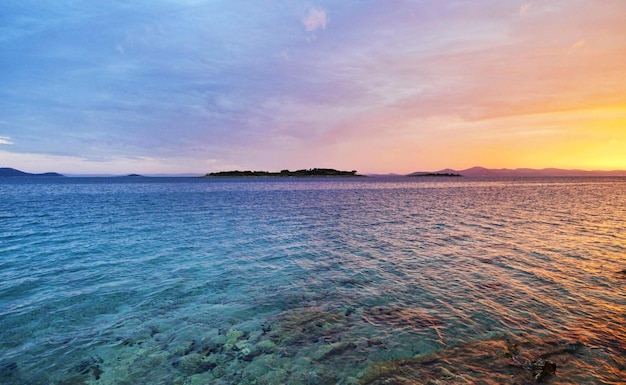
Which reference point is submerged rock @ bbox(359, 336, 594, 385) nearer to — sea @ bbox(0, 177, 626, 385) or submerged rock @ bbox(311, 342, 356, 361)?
sea @ bbox(0, 177, 626, 385)

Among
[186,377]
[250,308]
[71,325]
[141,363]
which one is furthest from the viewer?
[250,308]

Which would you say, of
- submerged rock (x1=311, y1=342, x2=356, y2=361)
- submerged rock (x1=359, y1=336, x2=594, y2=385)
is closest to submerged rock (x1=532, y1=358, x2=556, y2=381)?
submerged rock (x1=359, y1=336, x2=594, y2=385)

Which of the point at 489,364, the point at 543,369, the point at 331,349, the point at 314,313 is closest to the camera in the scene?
the point at 543,369

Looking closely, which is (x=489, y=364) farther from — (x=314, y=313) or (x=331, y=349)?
(x=314, y=313)

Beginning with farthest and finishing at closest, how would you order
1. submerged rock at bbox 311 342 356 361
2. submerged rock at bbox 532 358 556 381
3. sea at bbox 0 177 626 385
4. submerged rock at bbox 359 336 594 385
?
submerged rock at bbox 311 342 356 361
sea at bbox 0 177 626 385
submerged rock at bbox 359 336 594 385
submerged rock at bbox 532 358 556 381

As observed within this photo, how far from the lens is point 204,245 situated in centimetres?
2658

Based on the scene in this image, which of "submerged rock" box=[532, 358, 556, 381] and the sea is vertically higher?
"submerged rock" box=[532, 358, 556, 381]

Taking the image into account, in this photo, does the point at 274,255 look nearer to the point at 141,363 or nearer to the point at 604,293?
the point at 141,363

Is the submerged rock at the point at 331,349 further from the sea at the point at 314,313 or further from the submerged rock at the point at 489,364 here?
the submerged rock at the point at 489,364

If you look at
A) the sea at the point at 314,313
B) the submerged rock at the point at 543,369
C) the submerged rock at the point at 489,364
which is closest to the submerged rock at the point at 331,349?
the sea at the point at 314,313

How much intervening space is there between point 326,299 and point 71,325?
1084cm

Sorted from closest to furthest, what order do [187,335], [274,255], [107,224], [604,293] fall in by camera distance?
1. [187,335]
2. [604,293]
3. [274,255]
4. [107,224]

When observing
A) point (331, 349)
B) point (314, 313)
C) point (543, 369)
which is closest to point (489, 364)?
point (543, 369)

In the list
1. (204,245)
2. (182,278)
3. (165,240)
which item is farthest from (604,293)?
(165,240)
